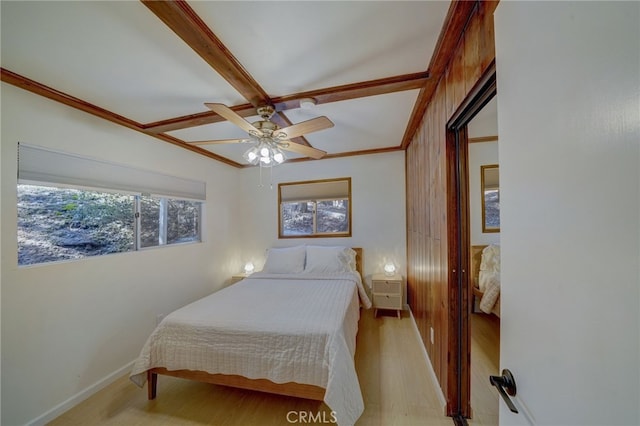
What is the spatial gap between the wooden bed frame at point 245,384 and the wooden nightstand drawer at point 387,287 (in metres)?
1.71

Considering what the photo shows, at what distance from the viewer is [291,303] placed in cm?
197

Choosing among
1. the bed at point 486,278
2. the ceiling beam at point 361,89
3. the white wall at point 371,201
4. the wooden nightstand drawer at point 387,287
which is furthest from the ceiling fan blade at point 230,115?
the wooden nightstand drawer at point 387,287

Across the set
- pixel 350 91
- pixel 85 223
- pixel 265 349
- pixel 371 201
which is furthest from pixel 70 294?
pixel 371 201

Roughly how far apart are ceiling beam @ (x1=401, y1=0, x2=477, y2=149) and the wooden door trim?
1.20ft

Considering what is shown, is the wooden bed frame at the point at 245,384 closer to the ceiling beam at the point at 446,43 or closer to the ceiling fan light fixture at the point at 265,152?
the ceiling fan light fixture at the point at 265,152

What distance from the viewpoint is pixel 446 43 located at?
1224mm

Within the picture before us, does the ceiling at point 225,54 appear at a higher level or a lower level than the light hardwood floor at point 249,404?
higher

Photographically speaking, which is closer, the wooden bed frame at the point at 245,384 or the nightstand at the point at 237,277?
the wooden bed frame at the point at 245,384

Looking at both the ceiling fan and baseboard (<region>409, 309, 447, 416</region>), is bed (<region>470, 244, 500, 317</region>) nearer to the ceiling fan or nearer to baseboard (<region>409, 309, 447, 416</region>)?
baseboard (<region>409, 309, 447, 416</region>)

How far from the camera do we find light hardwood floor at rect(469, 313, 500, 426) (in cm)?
120

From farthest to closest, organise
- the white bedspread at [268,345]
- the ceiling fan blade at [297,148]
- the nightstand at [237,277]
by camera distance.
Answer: the nightstand at [237,277]
the ceiling fan blade at [297,148]
the white bedspread at [268,345]

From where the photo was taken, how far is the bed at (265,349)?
1.39 m

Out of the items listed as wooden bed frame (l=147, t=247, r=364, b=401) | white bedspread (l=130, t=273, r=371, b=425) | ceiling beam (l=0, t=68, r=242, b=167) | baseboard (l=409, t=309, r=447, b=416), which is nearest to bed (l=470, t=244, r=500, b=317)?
baseboard (l=409, t=309, r=447, b=416)

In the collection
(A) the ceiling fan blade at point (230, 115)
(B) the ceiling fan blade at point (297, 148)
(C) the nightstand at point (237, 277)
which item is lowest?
(C) the nightstand at point (237, 277)
